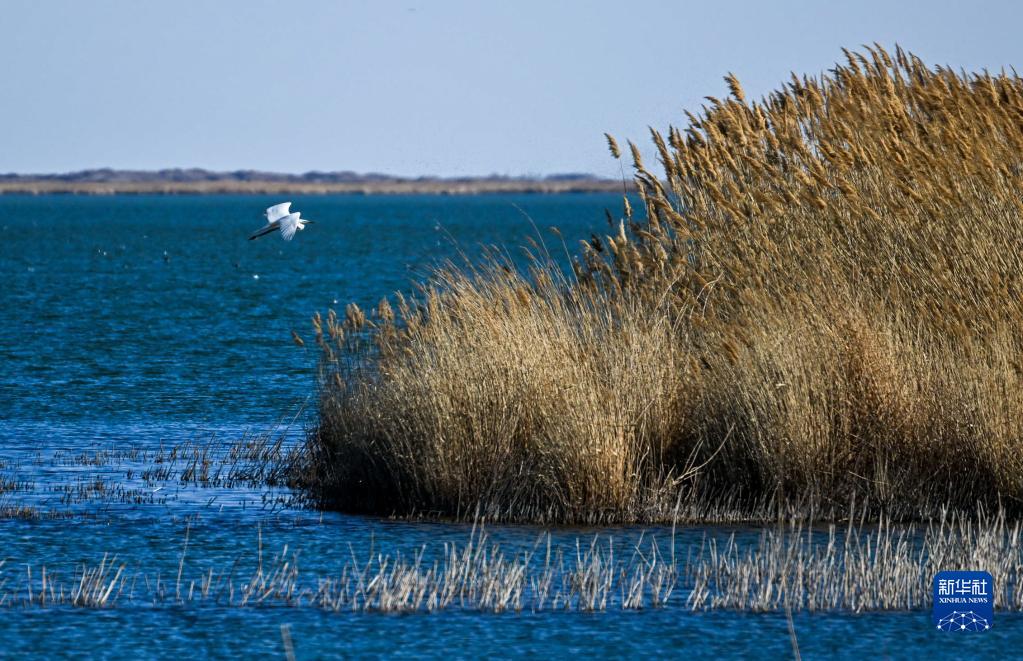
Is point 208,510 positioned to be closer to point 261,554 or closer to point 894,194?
point 261,554

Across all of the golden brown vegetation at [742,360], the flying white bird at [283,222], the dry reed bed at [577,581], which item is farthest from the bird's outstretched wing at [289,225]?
the dry reed bed at [577,581]

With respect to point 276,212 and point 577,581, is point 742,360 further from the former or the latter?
point 276,212

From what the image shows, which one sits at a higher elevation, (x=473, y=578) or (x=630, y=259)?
(x=630, y=259)

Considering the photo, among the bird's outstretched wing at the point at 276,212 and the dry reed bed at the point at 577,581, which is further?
the bird's outstretched wing at the point at 276,212

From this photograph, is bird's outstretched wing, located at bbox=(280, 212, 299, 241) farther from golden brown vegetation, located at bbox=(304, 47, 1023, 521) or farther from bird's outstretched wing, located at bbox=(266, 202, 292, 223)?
golden brown vegetation, located at bbox=(304, 47, 1023, 521)

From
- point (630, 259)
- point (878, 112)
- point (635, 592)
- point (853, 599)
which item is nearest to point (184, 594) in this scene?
point (635, 592)

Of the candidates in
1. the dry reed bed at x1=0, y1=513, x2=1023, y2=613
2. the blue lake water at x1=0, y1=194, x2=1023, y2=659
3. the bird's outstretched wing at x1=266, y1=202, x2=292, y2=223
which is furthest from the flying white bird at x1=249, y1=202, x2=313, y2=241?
the dry reed bed at x1=0, y1=513, x2=1023, y2=613

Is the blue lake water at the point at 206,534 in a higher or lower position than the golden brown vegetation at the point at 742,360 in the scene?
lower

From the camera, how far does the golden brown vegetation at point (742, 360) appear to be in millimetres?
11992

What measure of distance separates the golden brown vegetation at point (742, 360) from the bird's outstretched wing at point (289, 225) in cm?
108

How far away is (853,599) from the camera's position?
9.62 m

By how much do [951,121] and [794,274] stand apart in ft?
6.60

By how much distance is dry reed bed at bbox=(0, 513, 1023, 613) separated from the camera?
384 inches

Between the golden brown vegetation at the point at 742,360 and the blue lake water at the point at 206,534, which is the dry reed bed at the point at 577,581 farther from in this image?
the golden brown vegetation at the point at 742,360
